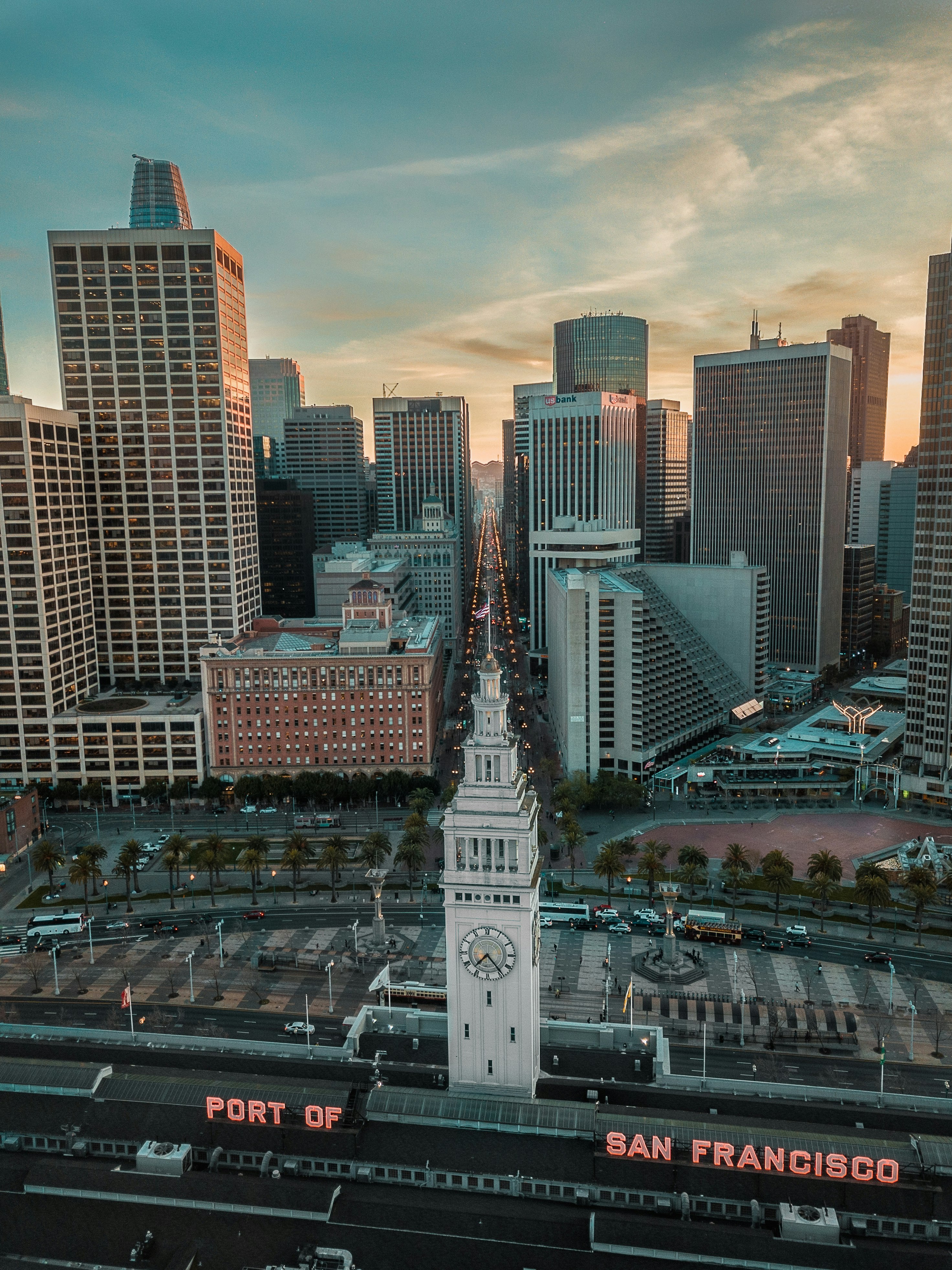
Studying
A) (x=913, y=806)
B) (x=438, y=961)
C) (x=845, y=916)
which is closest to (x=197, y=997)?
(x=438, y=961)

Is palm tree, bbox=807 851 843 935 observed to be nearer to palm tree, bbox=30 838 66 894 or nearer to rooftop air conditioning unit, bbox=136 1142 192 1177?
rooftop air conditioning unit, bbox=136 1142 192 1177

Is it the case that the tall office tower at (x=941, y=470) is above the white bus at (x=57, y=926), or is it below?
above

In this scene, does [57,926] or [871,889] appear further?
[57,926]

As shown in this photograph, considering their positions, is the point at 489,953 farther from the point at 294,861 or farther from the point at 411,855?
the point at 294,861

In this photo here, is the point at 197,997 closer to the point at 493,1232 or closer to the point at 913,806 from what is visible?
the point at 493,1232

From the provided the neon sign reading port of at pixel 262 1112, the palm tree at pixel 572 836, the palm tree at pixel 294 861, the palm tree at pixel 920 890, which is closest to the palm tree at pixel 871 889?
the palm tree at pixel 920 890

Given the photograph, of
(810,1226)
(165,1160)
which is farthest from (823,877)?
(165,1160)

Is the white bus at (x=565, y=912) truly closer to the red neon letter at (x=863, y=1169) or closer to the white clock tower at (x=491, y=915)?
the white clock tower at (x=491, y=915)
